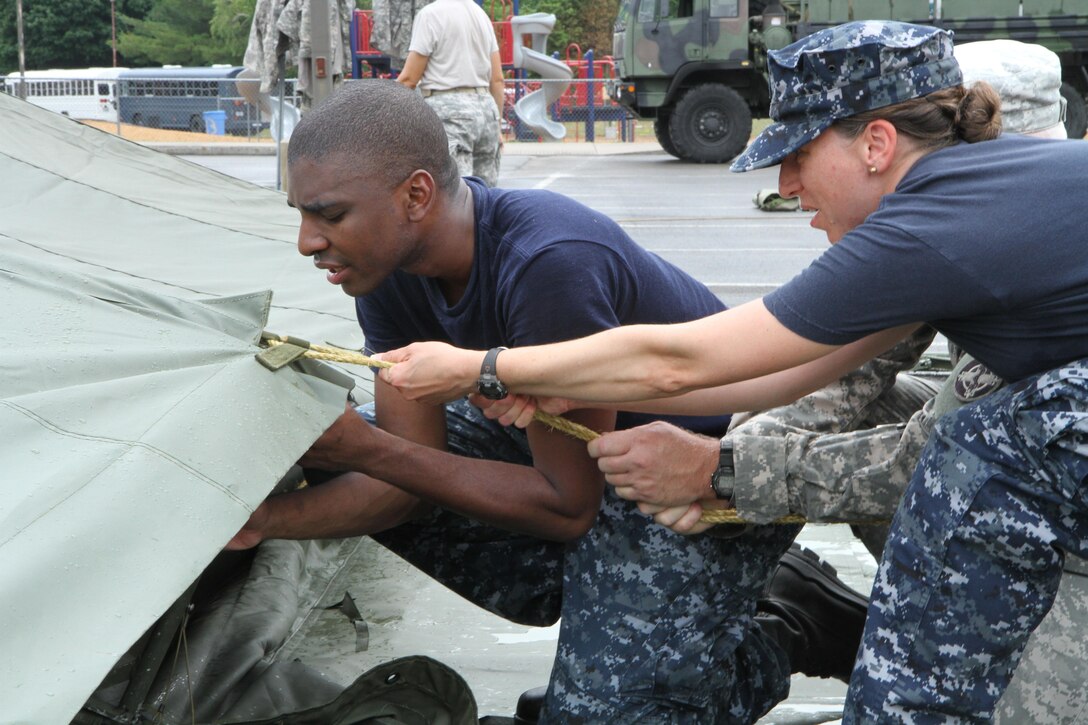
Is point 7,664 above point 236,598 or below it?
above

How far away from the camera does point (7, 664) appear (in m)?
1.45

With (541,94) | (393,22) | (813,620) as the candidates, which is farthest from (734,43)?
(813,620)

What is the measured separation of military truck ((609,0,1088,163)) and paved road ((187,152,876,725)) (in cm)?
64

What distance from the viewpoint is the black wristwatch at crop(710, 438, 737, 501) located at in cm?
239

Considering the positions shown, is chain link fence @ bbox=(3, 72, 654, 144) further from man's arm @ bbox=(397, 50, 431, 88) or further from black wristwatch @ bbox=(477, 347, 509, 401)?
black wristwatch @ bbox=(477, 347, 509, 401)

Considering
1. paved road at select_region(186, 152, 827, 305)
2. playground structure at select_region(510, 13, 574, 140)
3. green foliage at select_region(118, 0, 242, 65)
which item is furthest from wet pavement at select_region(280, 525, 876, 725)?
green foliage at select_region(118, 0, 242, 65)

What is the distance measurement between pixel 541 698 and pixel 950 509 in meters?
0.98

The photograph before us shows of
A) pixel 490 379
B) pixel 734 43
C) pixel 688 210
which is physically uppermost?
pixel 734 43

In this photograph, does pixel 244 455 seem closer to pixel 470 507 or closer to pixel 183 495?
pixel 183 495

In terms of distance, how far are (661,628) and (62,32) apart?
144 ft

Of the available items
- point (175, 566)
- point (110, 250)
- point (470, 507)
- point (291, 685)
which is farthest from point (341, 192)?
point (110, 250)

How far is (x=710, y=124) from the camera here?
52.6ft

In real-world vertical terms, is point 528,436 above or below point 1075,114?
below

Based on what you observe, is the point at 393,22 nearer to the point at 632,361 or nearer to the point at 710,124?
the point at 632,361
